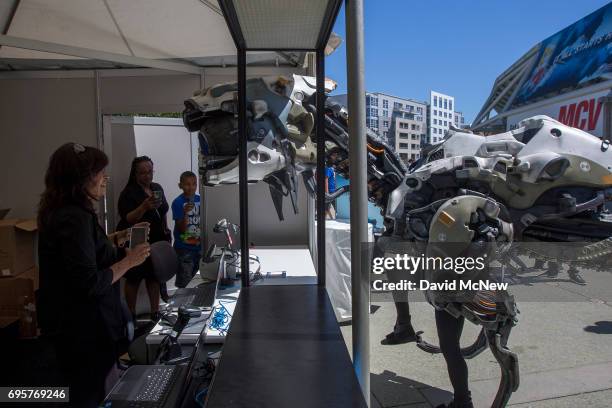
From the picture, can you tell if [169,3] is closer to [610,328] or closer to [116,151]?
[116,151]

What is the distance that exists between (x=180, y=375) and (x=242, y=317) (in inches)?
12.0

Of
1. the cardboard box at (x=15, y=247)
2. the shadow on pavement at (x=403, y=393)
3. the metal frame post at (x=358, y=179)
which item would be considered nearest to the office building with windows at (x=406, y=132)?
the metal frame post at (x=358, y=179)

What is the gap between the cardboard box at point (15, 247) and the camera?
11.6 feet

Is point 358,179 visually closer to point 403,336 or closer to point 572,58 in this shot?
point 403,336

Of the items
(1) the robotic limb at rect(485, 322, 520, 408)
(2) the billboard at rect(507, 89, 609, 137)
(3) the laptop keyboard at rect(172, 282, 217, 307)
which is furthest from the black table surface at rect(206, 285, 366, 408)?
(2) the billboard at rect(507, 89, 609, 137)

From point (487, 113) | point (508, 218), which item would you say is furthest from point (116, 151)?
point (508, 218)

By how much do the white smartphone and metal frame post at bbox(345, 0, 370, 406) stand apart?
104cm

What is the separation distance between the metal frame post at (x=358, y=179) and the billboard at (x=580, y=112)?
69.9 inches

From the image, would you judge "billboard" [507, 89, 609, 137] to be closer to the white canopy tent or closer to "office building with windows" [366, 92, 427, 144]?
"office building with windows" [366, 92, 427, 144]

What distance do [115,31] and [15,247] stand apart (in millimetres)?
2027

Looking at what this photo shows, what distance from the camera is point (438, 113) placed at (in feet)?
8.87

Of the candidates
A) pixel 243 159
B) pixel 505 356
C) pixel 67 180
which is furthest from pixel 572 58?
pixel 67 180

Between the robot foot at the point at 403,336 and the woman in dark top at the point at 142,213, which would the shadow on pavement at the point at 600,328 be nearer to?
the robot foot at the point at 403,336

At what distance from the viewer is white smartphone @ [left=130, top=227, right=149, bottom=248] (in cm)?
178
